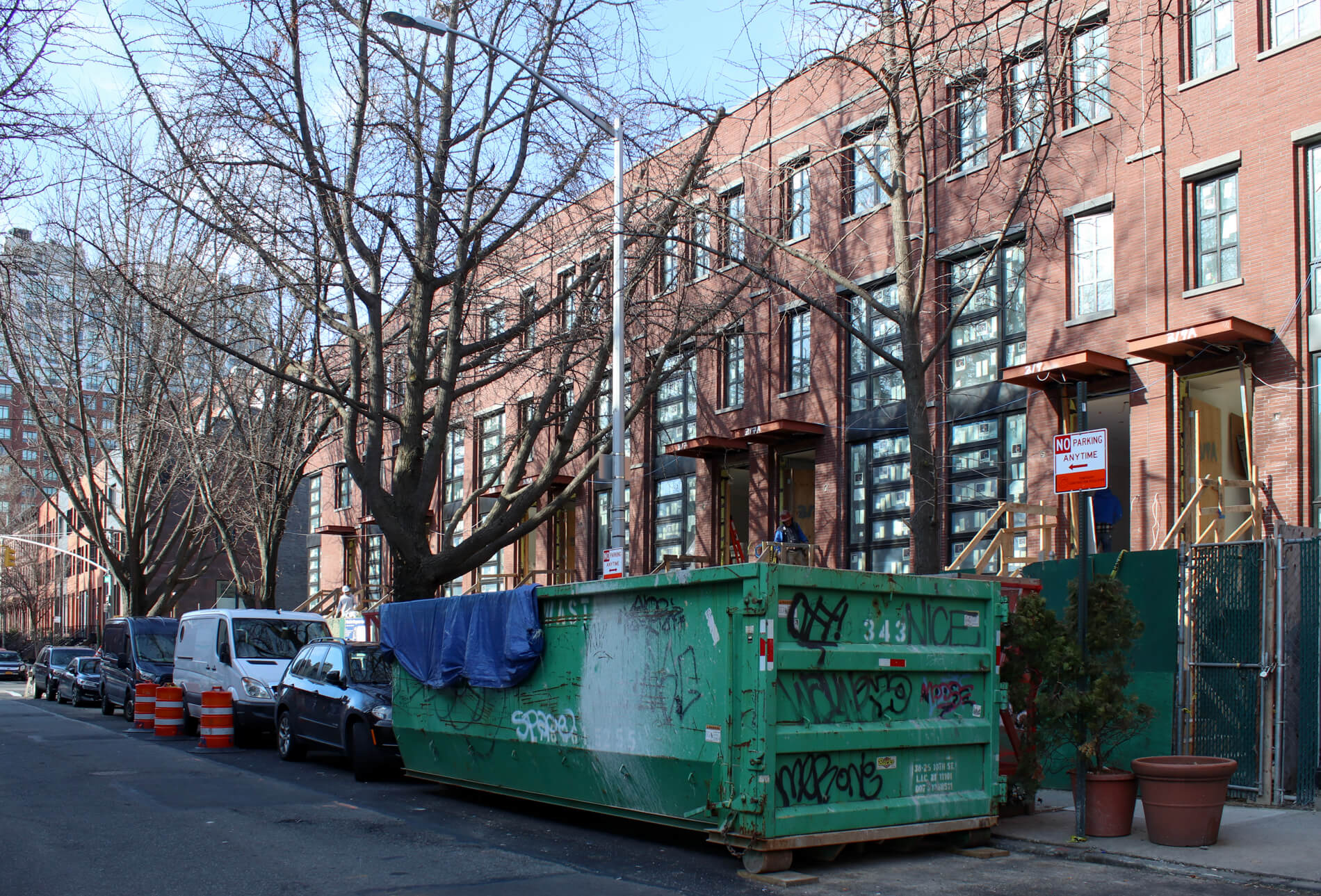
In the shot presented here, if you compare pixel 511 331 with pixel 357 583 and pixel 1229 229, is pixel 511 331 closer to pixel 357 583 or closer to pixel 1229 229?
pixel 1229 229

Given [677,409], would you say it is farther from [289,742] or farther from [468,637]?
[468,637]

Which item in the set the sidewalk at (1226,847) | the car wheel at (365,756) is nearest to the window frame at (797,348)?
the car wheel at (365,756)

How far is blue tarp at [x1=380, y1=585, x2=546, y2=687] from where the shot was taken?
420 inches

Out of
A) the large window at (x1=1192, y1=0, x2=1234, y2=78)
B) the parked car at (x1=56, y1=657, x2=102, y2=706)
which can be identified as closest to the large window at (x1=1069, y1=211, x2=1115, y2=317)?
the large window at (x1=1192, y1=0, x2=1234, y2=78)

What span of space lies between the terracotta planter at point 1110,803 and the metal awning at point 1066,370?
8770 mm

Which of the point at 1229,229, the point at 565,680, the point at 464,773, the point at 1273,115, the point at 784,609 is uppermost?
the point at 1273,115

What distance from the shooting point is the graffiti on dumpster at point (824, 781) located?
8.41m

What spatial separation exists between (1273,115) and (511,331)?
11.2m

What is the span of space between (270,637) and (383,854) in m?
12.1

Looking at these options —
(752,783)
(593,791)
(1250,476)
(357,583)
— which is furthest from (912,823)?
(357,583)

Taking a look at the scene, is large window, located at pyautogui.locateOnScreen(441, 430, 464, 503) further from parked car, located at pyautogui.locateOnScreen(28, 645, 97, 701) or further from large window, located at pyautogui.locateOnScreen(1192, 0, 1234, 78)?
large window, located at pyautogui.locateOnScreen(1192, 0, 1234, 78)

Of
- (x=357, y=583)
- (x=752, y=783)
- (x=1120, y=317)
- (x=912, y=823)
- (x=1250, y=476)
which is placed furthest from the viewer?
(x=357, y=583)

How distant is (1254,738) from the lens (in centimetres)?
1099

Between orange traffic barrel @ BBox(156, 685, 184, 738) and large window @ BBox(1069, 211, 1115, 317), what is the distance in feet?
53.1
